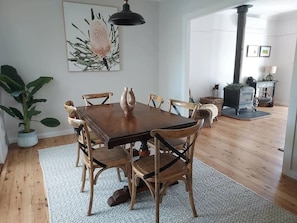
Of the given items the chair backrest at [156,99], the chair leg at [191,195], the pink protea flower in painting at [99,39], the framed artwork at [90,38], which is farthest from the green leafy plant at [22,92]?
the chair leg at [191,195]

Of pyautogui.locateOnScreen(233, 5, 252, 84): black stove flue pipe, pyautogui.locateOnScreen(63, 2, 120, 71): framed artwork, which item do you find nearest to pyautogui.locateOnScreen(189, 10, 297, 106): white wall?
pyautogui.locateOnScreen(233, 5, 252, 84): black stove flue pipe

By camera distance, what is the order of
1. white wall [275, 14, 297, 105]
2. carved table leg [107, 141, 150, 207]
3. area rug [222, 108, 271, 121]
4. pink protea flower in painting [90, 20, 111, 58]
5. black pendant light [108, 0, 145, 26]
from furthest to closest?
white wall [275, 14, 297, 105] < area rug [222, 108, 271, 121] < pink protea flower in painting [90, 20, 111, 58] < black pendant light [108, 0, 145, 26] < carved table leg [107, 141, 150, 207]

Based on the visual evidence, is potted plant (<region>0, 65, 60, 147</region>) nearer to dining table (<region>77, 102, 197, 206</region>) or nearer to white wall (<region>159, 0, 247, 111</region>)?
dining table (<region>77, 102, 197, 206</region>)

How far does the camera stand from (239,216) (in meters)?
1.86

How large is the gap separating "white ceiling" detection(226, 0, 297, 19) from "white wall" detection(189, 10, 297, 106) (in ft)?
0.73

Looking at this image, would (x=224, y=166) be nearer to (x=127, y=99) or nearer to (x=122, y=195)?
(x=122, y=195)

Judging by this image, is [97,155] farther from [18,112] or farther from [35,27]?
[35,27]

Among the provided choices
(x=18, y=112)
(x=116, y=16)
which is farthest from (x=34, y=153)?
(x=116, y=16)

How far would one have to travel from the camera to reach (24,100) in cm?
336

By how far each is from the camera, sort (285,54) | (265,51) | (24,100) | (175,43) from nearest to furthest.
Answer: (24,100) → (175,43) → (285,54) → (265,51)

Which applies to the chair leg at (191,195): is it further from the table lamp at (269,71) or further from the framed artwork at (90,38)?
the table lamp at (269,71)

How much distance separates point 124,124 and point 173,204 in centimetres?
91

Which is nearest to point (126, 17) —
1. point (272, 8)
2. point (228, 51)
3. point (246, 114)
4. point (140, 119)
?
point (140, 119)

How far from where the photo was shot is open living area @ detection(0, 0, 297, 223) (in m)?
1.90
